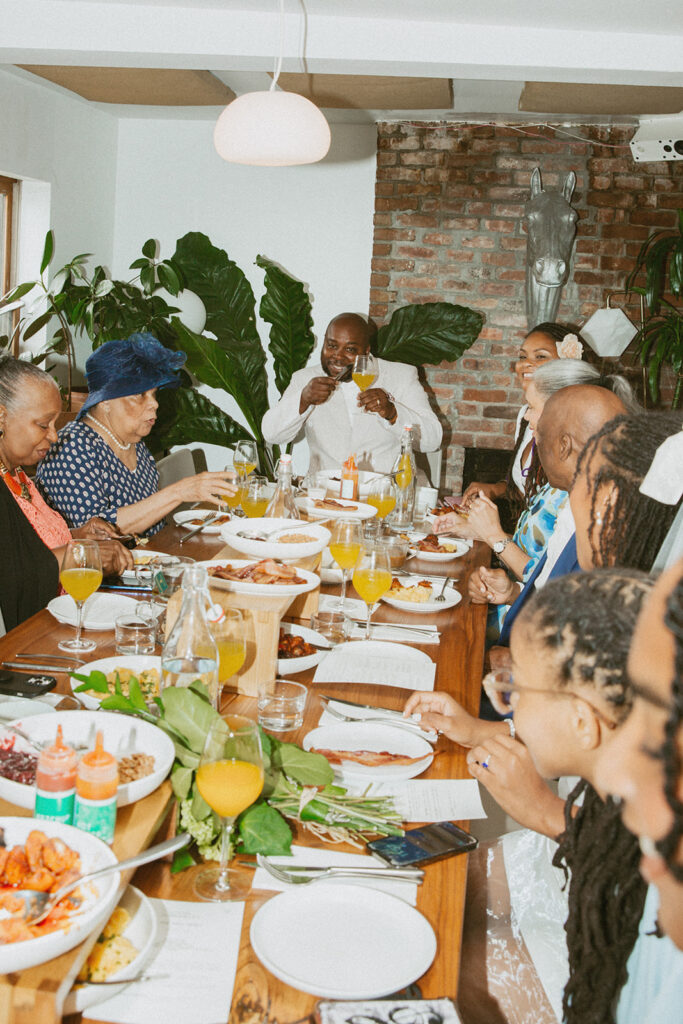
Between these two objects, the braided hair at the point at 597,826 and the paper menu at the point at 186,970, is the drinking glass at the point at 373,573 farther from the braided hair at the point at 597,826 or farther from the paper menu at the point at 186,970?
the paper menu at the point at 186,970

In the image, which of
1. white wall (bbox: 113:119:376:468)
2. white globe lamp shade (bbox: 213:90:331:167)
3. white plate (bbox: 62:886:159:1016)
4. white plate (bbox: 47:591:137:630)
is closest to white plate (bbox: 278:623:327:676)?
white plate (bbox: 47:591:137:630)

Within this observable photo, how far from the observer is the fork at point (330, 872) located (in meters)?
1.18

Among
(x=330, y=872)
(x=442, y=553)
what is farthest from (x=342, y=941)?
(x=442, y=553)

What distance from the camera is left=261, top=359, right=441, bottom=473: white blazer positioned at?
4684 millimetres

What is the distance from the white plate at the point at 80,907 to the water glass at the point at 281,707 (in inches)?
21.7

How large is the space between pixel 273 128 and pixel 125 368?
3.33ft

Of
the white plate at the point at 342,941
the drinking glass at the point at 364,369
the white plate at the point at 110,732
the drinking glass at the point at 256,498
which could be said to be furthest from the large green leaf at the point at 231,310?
the white plate at the point at 342,941

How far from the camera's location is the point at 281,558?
2139 mm

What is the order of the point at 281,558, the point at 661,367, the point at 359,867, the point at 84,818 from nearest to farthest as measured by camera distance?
1. the point at 84,818
2. the point at 359,867
3. the point at 281,558
4. the point at 661,367

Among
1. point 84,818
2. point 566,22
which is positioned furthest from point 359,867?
point 566,22

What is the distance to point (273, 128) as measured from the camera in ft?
8.43

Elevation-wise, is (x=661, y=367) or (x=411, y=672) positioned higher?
(x=661, y=367)

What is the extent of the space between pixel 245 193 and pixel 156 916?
507 cm

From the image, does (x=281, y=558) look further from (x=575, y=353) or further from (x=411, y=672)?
(x=575, y=353)
